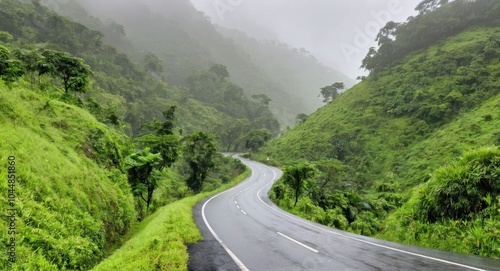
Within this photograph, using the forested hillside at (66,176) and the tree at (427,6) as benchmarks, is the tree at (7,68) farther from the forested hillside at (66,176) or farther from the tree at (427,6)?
the tree at (427,6)

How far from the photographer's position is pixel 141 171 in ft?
56.1

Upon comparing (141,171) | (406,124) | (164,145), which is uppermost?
(406,124)

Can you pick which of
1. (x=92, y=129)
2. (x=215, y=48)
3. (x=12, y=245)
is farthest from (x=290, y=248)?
(x=215, y=48)

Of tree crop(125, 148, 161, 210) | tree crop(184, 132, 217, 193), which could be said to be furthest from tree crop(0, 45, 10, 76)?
tree crop(184, 132, 217, 193)

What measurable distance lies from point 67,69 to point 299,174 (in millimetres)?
17398

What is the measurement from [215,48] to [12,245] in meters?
200

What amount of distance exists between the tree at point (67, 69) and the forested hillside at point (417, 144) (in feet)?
51.4

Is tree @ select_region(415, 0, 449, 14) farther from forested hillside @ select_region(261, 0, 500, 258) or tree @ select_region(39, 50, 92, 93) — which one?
tree @ select_region(39, 50, 92, 93)

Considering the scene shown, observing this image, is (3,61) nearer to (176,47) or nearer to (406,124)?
(406,124)

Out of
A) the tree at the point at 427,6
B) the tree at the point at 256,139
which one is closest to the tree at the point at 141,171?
the tree at the point at 256,139

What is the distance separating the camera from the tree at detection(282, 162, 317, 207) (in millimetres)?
22219

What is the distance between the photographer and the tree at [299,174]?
22.2 m

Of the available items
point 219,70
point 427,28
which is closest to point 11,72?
point 427,28

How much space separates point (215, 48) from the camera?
637 feet
